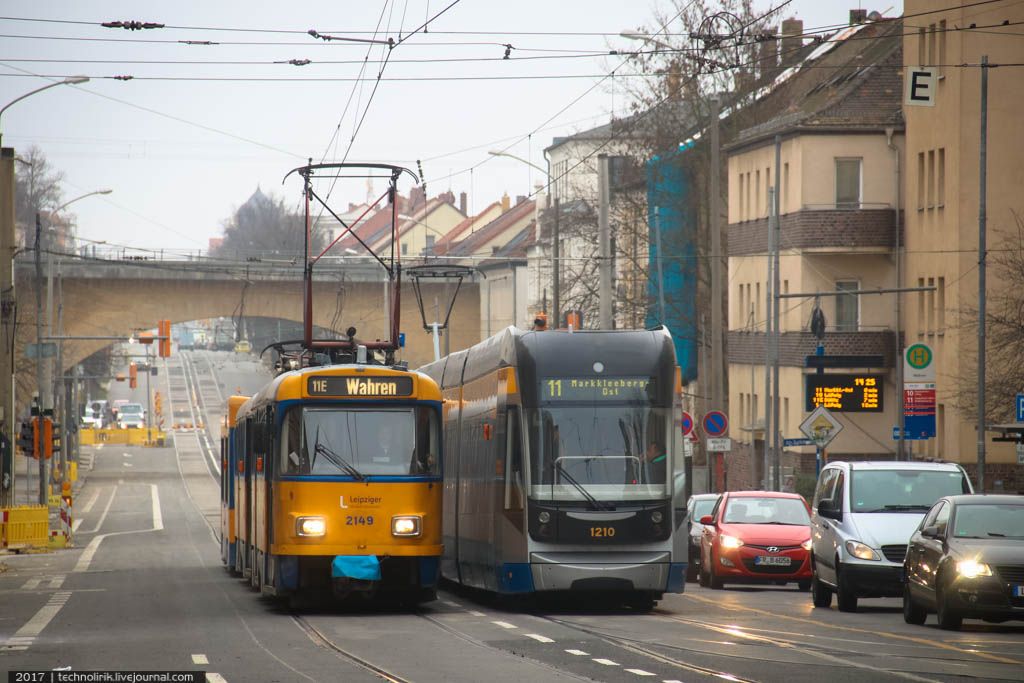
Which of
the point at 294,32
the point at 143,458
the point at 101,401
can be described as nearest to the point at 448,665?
the point at 294,32

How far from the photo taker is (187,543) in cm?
4844

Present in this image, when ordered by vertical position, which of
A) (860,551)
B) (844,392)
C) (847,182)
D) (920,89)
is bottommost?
(860,551)

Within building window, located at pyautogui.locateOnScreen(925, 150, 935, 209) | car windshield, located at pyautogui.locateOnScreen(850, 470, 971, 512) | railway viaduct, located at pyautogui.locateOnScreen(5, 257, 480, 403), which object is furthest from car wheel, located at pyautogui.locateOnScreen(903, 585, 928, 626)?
railway viaduct, located at pyautogui.locateOnScreen(5, 257, 480, 403)

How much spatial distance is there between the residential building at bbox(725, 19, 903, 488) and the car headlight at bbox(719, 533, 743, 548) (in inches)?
977

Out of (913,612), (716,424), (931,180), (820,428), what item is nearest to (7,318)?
(716,424)

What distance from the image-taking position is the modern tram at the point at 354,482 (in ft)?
66.2

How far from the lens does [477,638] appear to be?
17000 millimetres

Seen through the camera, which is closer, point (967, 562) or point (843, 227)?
point (967, 562)

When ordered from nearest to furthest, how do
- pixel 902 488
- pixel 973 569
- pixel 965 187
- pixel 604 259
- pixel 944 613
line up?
pixel 973 569 < pixel 944 613 < pixel 902 488 < pixel 604 259 < pixel 965 187

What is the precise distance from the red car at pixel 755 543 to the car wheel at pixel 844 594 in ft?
18.3

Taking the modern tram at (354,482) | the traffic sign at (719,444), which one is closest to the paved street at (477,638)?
the modern tram at (354,482)

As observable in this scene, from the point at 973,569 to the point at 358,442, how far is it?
6.65 meters

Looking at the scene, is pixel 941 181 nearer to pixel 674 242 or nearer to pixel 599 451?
pixel 674 242

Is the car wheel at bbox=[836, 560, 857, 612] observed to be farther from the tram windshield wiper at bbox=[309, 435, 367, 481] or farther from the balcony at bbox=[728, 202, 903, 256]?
the balcony at bbox=[728, 202, 903, 256]
